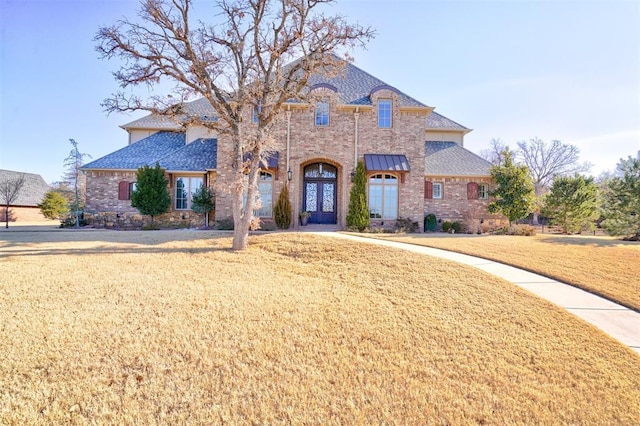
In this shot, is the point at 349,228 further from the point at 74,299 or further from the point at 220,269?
the point at 74,299

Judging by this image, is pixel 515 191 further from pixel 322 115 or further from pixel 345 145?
pixel 322 115

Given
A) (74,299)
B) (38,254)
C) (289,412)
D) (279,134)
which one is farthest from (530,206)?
(38,254)

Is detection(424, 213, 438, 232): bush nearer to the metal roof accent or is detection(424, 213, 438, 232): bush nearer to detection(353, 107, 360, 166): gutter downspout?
the metal roof accent

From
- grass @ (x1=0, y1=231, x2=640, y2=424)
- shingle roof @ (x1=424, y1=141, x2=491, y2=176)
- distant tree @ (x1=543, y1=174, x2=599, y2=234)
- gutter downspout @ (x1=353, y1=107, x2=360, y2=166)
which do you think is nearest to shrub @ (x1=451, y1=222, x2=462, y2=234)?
shingle roof @ (x1=424, y1=141, x2=491, y2=176)

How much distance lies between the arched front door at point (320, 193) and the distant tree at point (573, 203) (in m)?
12.1

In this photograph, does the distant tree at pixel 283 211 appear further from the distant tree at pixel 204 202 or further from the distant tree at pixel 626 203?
the distant tree at pixel 626 203

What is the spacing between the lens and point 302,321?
14.3 ft

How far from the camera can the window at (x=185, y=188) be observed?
719 inches

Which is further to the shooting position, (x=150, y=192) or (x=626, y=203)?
(x=150, y=192)

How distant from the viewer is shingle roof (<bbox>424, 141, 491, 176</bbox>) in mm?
18453

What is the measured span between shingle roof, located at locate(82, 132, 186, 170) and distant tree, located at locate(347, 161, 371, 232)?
41.0 ft

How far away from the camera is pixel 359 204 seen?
15.3 m

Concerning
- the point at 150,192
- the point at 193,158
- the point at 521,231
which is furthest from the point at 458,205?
the point at 150,192

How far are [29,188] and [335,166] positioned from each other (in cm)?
3369
